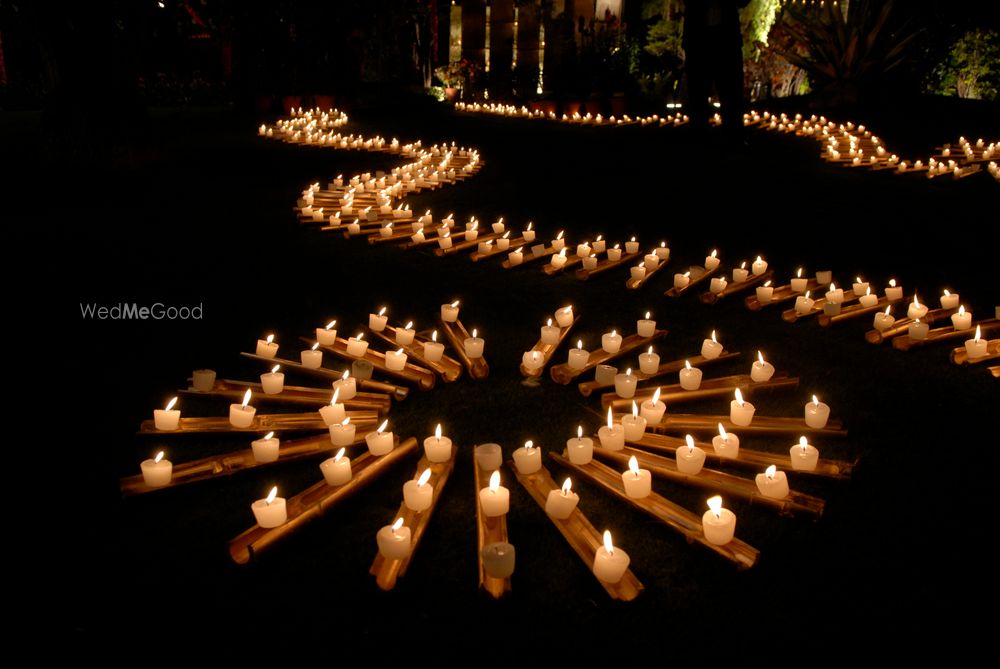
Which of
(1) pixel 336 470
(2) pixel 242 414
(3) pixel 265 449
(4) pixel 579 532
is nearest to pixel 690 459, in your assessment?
(4) pixel 579 532

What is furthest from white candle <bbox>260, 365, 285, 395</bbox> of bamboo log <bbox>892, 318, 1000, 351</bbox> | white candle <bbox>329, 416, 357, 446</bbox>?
bamboo log <bbox>892, 318, 1000, 351</bbox>

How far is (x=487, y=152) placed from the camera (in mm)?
8680

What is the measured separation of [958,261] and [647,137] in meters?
5.55

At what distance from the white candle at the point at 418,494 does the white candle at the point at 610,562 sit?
0.55 meters

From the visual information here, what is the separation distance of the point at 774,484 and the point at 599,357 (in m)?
1.18

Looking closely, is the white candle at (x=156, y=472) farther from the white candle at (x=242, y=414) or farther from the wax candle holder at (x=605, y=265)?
the wax candle holder at (x=605, y=265)

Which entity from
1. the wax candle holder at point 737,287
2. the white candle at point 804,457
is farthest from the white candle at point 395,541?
the wax candle holder at point 737,287

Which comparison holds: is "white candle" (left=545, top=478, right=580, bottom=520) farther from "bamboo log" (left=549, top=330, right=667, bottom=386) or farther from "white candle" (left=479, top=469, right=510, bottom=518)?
"bamboo log" (left=549, top=330, right=667, bottom=386)

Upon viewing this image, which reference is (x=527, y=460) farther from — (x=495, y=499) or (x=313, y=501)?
(x=313, y=501)

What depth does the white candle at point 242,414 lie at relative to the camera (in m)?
2.46

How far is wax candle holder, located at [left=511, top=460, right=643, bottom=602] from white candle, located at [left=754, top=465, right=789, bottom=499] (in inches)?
18.0

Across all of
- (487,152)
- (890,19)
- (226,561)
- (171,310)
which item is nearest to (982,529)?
(226,561)

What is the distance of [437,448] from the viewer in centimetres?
228

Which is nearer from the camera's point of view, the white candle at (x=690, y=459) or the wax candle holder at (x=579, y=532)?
the wax candle holder at (x=579, y=532)
